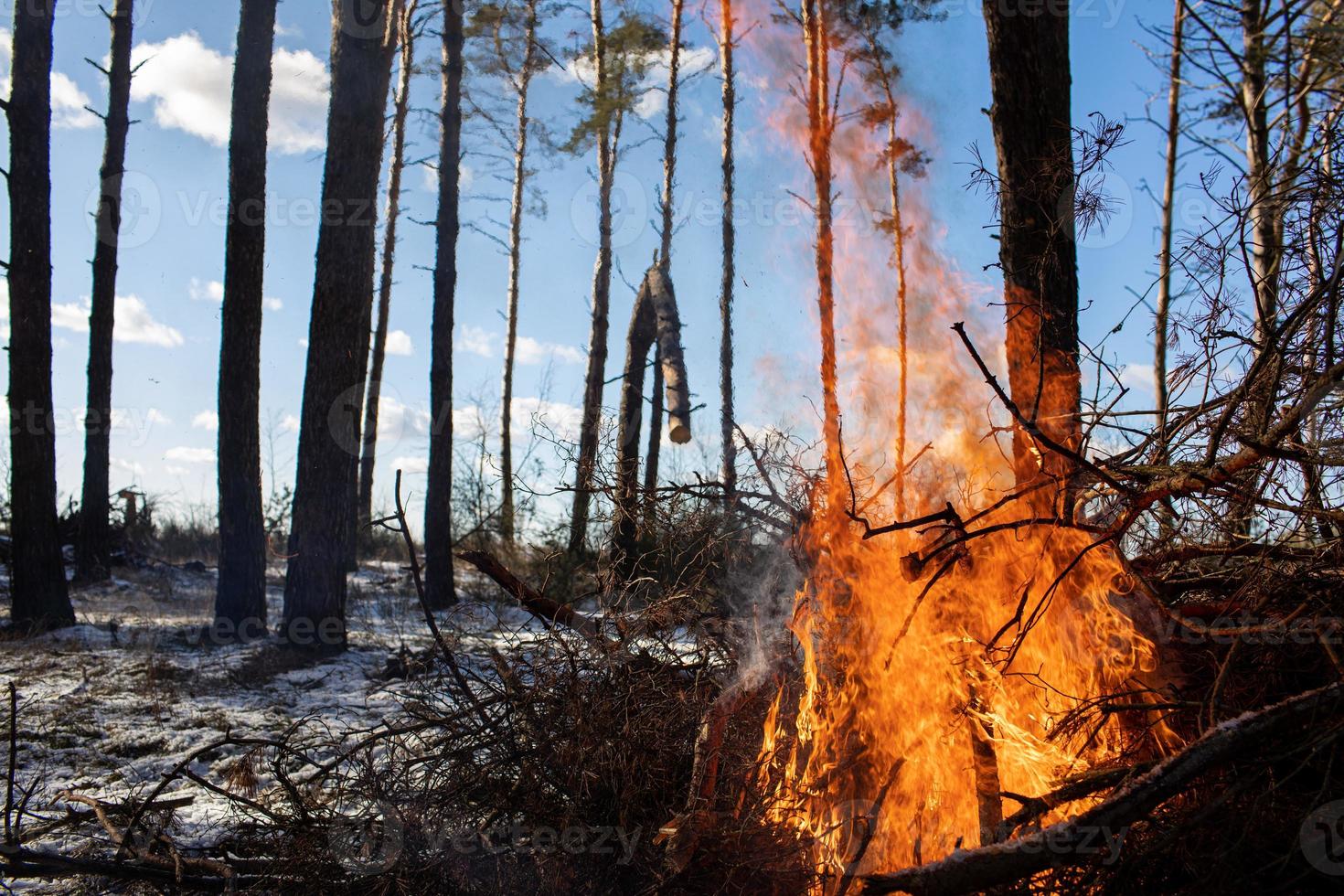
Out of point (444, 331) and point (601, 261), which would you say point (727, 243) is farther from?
point (444, 331)

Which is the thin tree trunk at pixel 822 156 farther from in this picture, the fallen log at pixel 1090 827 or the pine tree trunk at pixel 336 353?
the pine tree trunk at pixel 336 353

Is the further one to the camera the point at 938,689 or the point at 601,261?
the point at 601,261

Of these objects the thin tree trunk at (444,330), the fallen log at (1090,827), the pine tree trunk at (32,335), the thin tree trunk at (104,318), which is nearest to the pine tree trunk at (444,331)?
the thin tree trunk at (444,330)

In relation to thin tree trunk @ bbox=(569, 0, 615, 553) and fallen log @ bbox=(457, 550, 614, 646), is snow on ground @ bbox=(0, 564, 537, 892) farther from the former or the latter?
thin tree trunk @ bbox=(569, 0, 615, 553)

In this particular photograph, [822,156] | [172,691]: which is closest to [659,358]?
[822,156]

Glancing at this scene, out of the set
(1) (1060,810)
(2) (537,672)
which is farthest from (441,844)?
(1) (1060,810)

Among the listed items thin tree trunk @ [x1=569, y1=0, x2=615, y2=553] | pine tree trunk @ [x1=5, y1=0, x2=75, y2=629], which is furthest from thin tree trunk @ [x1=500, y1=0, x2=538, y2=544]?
pine tree trunk @ [x1=5, y1=0, x2=75, y2=629]

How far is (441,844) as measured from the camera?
3.58 m

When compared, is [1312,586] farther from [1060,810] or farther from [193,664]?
[193,664]

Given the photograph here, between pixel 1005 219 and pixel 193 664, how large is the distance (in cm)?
772

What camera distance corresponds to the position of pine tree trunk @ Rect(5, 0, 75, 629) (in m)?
9.29

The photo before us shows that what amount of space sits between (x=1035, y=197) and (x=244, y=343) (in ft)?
27.4

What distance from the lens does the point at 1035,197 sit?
4.27m

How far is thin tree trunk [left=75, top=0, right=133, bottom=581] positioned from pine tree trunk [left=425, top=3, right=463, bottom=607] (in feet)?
16.7
